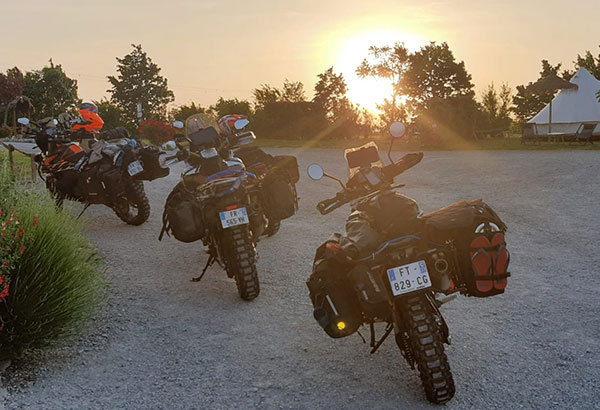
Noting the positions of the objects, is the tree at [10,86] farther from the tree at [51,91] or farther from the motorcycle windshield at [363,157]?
the motorcycle windshield at [363,157]

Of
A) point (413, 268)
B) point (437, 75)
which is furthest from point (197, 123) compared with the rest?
point (437, 75)

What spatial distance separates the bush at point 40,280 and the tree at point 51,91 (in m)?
56.9

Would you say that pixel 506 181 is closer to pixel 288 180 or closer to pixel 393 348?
pixel 288 180

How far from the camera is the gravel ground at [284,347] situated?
13.5 feet

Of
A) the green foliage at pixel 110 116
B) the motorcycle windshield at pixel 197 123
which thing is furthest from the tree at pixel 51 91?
the motorcycle windshield at pixel 197 123

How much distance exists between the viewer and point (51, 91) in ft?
191

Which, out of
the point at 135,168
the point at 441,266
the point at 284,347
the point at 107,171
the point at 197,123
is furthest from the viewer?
the point at 107,171

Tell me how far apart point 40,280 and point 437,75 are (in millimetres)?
39345

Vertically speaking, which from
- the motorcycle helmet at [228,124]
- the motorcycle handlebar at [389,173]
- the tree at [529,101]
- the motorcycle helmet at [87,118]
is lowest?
the tree at [529,101]

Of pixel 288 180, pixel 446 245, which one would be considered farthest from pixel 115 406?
pixel 288 180

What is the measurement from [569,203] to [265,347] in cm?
846

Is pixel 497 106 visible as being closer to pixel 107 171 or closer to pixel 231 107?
pixel 231 107

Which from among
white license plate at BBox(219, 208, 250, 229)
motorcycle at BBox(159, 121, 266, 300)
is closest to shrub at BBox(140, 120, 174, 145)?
motorcycle at BBox(159, 121, 266, 300)

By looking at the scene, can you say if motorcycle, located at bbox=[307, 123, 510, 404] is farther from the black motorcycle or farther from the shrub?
the shrub
